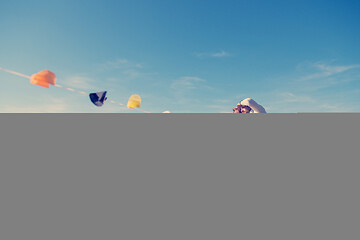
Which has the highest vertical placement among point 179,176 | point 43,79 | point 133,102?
point 43,79

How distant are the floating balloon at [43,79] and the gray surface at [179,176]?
1.58 m

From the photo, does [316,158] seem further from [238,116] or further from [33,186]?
[33,186]

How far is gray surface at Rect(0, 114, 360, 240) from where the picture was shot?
1272 mm

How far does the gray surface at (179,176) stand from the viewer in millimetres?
1272

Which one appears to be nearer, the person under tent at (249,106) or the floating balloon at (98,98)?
the floating balloon at (98,98)

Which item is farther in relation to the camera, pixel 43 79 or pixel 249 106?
pixel 249 106

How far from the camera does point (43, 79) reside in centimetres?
270

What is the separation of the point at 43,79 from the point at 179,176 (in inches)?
94.2

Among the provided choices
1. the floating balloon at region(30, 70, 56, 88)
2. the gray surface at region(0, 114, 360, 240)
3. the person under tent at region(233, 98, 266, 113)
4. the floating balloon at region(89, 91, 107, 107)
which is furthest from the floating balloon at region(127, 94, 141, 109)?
the person under tent at region(233, 98, 266, 113)

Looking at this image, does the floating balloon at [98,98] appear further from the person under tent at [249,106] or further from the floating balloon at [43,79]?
the person under tent at [249,106]

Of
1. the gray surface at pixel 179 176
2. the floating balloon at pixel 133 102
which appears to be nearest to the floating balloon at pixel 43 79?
the floating balloon at pixel 133 102

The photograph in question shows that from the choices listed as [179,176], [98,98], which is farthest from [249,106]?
[179,176]

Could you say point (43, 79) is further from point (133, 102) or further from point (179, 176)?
point (179, 176)

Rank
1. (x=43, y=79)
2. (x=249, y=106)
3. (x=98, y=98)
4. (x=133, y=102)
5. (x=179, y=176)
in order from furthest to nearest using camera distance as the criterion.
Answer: (x=249, y=106), (x=98, y=98), (x=133, y=102), (x=43, y=79), (x=179, y=176)
